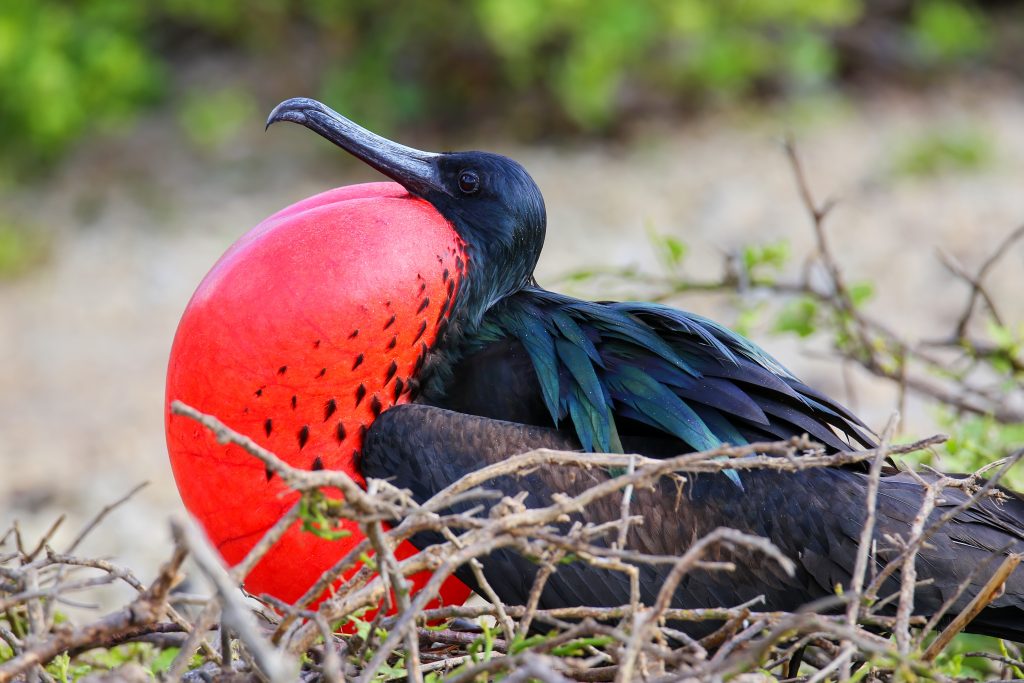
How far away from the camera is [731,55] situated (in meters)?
5.96

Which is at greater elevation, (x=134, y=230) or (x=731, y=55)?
(x=731, y=55)

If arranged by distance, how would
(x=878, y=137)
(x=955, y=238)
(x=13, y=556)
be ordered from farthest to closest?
1. (x=878, y=137)
2. (x=955, y=238)
3. (x=13, y=556)

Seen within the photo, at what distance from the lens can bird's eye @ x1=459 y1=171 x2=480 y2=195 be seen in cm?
216

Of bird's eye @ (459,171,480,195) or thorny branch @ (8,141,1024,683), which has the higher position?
bird's eye @ (459,171,480,195)

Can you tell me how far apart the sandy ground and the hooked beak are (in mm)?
2174

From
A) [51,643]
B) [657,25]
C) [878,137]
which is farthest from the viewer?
[878,137]

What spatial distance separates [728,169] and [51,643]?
497 cm

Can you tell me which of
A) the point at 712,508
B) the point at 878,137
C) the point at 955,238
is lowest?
the point at 712,508

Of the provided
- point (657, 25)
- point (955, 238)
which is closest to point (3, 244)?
point (657, 25)

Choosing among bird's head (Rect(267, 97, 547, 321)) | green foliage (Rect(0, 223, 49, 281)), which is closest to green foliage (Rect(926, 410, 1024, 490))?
bird's head (Rect(267, 97, 547, 321))

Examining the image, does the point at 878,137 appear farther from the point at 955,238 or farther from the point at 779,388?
the point at 779,388

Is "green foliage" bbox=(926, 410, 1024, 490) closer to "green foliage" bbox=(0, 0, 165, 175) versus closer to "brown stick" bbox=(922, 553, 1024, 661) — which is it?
"brown stick" bbox=(922, 553, 1024, 661)

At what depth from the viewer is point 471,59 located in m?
6.19

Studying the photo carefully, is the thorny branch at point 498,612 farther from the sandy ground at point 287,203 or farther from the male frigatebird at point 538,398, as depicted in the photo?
the sandy ground at point 287,203
